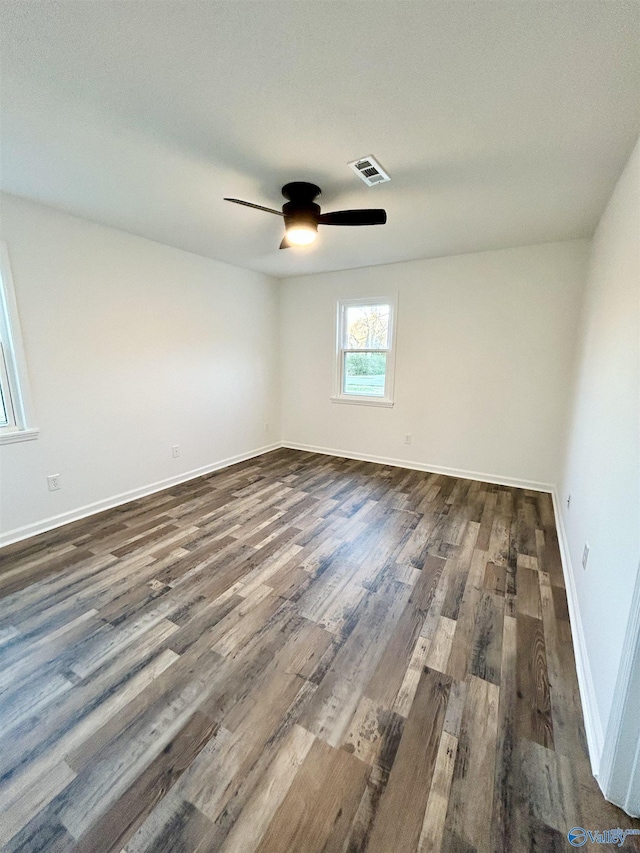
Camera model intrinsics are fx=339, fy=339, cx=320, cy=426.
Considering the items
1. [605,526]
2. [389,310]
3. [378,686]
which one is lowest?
[378,686]

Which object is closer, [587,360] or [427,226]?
[587,360]

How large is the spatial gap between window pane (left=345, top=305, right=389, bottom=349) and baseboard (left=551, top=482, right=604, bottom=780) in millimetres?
3040

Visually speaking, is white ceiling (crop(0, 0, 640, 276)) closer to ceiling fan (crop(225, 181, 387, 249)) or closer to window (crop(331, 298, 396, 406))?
ceiling fan (crop(225, 181, 387, 249))

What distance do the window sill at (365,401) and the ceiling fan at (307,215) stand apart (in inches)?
97.6

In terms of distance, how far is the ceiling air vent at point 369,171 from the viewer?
1893mm

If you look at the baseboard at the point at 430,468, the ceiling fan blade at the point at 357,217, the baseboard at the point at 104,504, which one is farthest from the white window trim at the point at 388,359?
the ceiling fan blade at the point at 357,217

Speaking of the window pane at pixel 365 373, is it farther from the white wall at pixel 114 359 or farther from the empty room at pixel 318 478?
the white wall at pixel 114 359

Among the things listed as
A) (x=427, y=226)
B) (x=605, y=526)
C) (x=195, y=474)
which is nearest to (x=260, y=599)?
(x=605, y=526)

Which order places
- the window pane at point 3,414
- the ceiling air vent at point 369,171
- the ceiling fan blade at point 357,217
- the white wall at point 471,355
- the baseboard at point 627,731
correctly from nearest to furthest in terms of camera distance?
the baseboard at point 627,731, the ceiling air vent at point 369,171, the ceiling fan blade at point 357,217, the window pane at point 3,414, the white wall at point 471,355

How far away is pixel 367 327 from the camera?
14.7ft

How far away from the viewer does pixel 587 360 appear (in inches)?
100

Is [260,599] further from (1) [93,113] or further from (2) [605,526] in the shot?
(1) [93,113]

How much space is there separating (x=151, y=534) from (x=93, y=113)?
8.59ft

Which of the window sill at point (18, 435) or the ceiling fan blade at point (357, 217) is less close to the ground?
the ceiling fan blade at point (357, 217)
